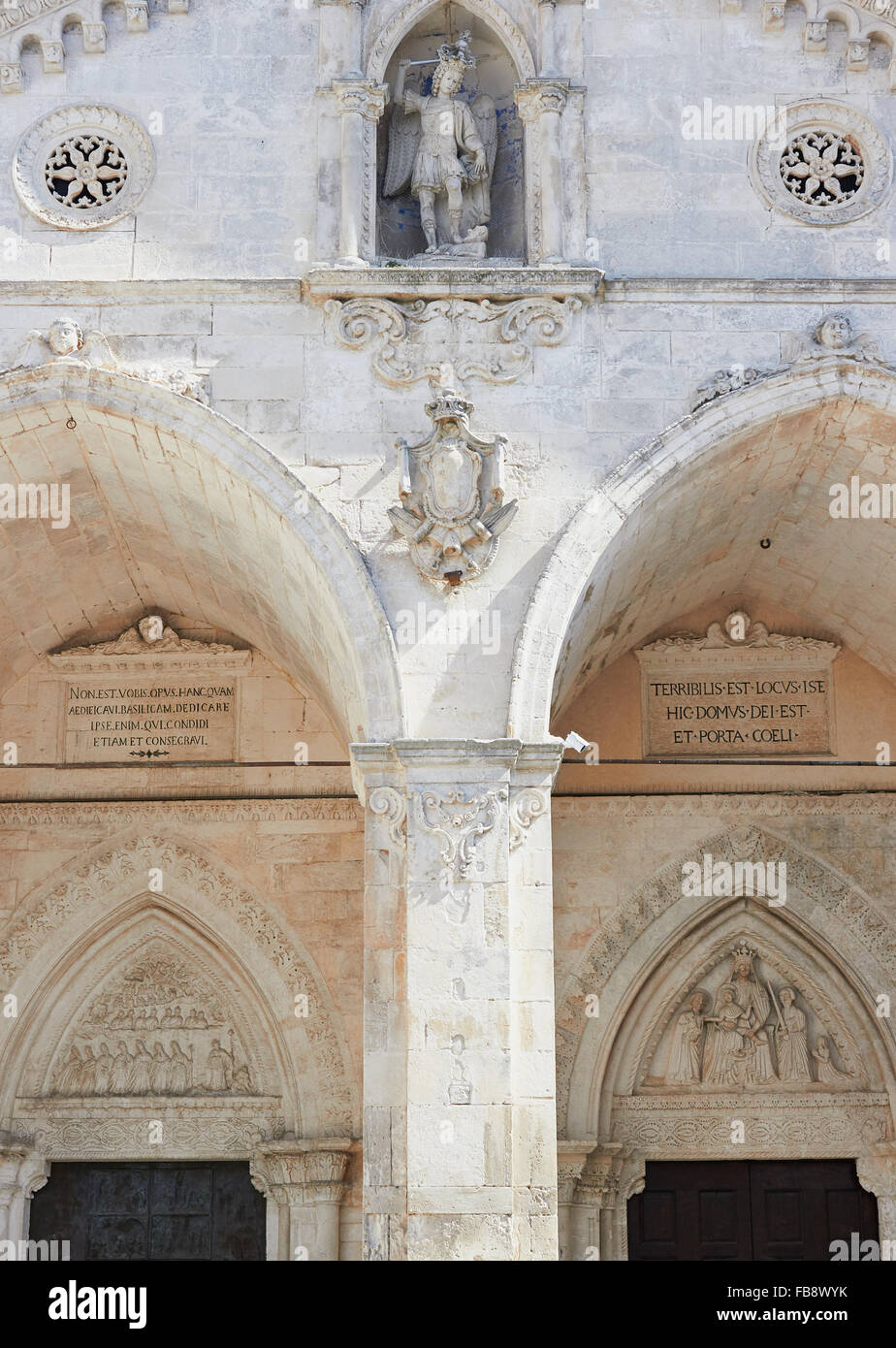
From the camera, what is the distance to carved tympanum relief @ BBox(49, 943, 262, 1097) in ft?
42.1

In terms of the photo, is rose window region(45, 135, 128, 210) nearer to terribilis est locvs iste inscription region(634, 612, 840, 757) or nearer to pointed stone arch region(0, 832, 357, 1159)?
pointed stone arch region(0, 832, 357, 1159)

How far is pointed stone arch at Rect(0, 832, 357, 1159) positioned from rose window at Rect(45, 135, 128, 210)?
4191 millimetres

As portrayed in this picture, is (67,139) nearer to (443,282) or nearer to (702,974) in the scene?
(443,282)

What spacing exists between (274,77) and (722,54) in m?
2.60

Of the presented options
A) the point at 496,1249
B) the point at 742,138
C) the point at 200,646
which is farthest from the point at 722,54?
the point at 496,1249

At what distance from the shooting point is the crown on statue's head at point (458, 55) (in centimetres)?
1150

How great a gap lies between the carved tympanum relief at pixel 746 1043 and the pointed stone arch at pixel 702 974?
0.24 ft

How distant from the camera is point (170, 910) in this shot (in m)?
13.0

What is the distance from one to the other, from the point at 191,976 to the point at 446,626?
3.75m

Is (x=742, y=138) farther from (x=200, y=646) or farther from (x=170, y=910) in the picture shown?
(x=170, y=910)

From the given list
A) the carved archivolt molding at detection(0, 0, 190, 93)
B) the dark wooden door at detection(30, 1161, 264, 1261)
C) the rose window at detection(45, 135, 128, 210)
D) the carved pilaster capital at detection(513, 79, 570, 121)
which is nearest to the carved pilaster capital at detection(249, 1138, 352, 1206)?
the dark wooden door at detection(30, 1161, 264, 1261)

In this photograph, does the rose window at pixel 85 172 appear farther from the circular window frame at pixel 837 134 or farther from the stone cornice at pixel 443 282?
the circular window frame at pixel 837 134

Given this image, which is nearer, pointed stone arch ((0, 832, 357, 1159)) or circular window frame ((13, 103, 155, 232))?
circular window frame ((13, 103, 155, 232))

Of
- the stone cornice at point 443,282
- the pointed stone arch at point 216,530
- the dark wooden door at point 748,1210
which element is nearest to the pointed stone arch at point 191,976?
the pointed stone arch at point 216,530
